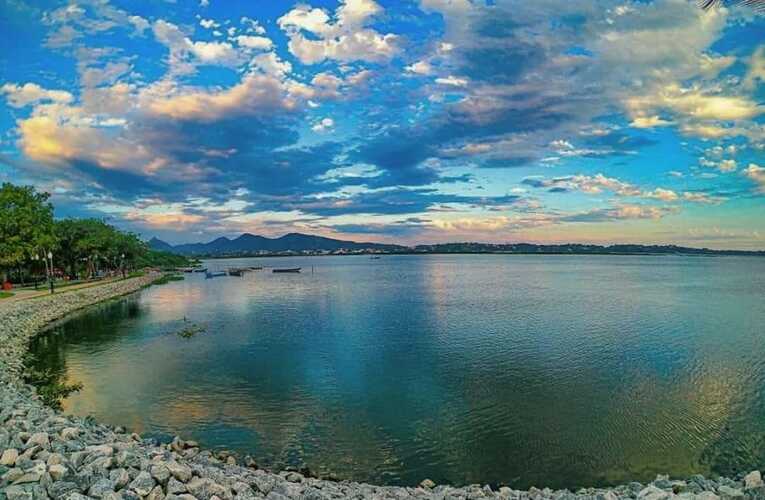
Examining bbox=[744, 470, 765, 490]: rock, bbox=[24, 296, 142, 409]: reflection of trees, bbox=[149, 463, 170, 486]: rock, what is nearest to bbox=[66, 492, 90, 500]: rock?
bbox=[149, 463, 170, 486]: rock

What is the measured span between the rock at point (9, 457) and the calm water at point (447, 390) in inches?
241

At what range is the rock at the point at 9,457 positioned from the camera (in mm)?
8367

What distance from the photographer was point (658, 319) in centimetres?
3888

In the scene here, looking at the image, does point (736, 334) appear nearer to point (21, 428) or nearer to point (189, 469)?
point (189, 469)

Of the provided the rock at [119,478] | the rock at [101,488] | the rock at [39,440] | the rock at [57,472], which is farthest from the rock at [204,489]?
the rock at [39,440]

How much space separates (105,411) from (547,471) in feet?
51.3

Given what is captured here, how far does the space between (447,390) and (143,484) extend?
13.7m

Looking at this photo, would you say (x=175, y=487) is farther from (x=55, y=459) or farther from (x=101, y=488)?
(x=55, y=459)

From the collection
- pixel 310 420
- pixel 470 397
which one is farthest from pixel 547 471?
pixel 310 420

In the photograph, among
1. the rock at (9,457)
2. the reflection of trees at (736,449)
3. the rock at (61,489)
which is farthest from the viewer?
the reflection of trees at (736,449)

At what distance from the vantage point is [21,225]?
45.6 metres

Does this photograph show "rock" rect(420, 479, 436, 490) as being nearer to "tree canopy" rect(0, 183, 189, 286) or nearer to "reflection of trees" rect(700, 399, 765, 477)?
"reflection of trees" rect(700, 399, 765, 477)

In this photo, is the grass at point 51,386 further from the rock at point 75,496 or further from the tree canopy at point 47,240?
the tree canopy at point 47,240

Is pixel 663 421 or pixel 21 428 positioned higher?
pixel 21 428
